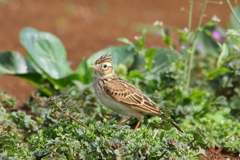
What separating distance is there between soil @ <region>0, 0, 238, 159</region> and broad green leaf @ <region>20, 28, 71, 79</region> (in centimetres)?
139

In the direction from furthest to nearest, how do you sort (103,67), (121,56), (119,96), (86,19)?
(86,19)
(121,56)
(103,67)
(119,96)

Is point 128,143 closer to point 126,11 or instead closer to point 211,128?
point 211,128

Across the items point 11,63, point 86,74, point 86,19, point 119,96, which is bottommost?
point 86,19

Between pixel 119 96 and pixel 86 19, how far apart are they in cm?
732

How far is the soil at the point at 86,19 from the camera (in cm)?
1096

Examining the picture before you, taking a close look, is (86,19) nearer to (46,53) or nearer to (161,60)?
(46,53)

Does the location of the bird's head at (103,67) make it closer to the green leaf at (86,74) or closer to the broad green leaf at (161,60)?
the green leaf at (86,74)

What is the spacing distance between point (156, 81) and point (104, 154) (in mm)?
2971

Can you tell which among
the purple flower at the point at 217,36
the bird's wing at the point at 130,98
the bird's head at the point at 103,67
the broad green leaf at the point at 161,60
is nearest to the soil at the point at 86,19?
the purple flower at the point at 217,36

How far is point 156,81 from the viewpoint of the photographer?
7152mm

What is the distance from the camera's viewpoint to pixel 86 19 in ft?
42.4

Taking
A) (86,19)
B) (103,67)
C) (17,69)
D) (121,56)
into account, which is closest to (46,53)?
(17,69)

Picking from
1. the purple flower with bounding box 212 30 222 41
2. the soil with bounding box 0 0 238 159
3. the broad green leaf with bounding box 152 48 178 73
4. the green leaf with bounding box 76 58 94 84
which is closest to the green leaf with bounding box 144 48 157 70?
the broad green leaf with bounding box 152 48 178 73

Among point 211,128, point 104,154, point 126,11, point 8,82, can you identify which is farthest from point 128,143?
point 126,11
